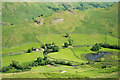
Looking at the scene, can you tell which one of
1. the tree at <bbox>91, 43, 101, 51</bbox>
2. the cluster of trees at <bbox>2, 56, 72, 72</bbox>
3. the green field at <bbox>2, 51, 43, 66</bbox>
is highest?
the tree at <bbox>91, 43, 101, 51</bbox>

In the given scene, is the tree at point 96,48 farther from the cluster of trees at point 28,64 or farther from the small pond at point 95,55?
the cluster of trees at point 28,64

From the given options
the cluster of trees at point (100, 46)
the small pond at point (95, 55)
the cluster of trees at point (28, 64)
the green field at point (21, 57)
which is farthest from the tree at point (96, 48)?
the green field at point (21, 57)

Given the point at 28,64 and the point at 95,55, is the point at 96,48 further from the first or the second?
the point at 28,64

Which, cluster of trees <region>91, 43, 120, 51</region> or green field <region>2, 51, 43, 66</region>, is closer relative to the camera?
green field <region>2, 51, 43, 66</region>

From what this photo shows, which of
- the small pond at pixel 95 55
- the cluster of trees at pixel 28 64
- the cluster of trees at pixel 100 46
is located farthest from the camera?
the cluster of trees at pixel 100 46

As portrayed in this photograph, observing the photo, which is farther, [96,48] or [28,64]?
[96,48]

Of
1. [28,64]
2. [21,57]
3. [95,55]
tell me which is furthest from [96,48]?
[28,64]

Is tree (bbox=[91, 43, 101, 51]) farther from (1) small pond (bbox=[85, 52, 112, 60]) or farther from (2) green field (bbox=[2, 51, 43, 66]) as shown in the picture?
(2) green field (bbox=[2, 51, 43, 66])

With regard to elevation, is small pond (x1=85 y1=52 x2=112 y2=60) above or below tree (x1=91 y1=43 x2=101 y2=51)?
below

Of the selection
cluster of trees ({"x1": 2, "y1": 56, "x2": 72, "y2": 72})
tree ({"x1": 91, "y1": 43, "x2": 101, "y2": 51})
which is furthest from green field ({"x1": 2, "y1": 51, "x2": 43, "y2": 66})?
tree ({"x1": 91, "y1": 43, "x2": 101, "y2": 51})

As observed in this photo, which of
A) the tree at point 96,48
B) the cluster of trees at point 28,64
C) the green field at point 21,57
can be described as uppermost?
the tree at point 96,48

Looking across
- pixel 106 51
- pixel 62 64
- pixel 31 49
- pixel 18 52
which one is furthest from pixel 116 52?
pixel 18 52

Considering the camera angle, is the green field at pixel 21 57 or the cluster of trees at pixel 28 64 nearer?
the cluster of trees at pixel 28 64
